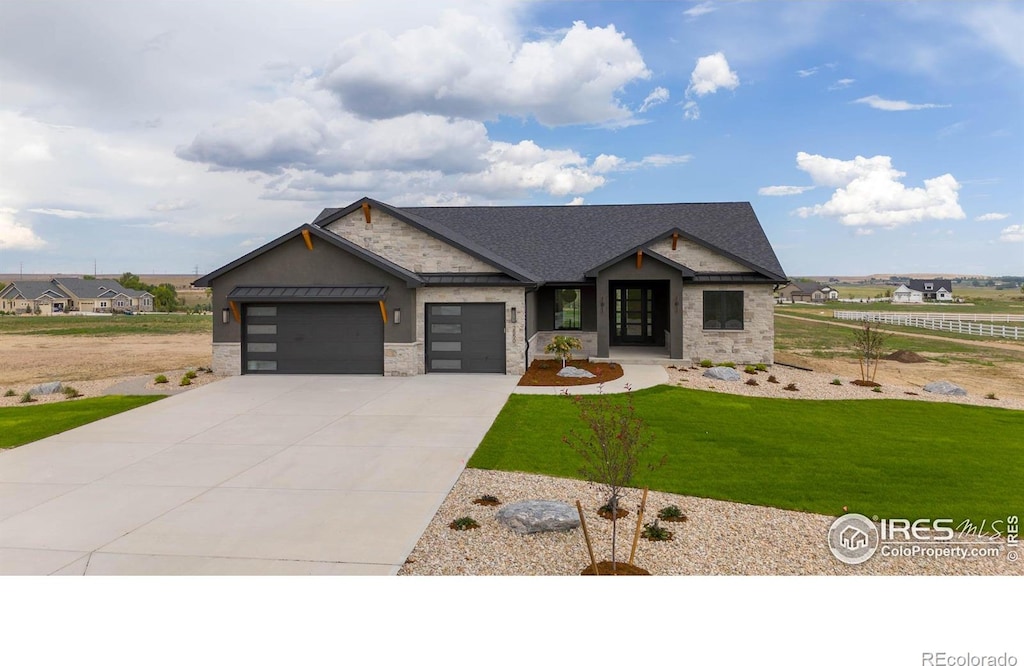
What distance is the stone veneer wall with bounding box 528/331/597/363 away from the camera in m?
23.2

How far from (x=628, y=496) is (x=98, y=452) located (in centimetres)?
894

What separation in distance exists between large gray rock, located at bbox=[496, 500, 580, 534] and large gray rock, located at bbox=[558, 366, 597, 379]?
11.2 m

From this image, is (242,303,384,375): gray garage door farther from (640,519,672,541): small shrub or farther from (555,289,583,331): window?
(640,519,672,541): small shrub

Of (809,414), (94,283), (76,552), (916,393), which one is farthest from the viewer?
(94,283)

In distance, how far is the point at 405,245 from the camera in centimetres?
1992

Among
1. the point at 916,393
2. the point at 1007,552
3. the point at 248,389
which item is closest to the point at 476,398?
the point at 248,389

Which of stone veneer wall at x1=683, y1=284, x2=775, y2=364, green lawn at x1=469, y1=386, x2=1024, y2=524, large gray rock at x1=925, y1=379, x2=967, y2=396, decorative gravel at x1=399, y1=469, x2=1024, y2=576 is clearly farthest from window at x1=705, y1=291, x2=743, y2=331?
decorative gravel at x1=399, y1=469, x2=1024, y2=576

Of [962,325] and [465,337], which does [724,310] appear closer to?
[465,337]

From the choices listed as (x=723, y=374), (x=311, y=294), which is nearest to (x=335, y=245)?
(x=311, y=294)

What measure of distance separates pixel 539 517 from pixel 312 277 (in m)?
13.9

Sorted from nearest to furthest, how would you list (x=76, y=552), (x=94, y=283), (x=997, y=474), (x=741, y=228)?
1. (x=76, y=552)
2. (x=997, y=474)
3. (x=741, y=228)
4. (x=94, y=283)

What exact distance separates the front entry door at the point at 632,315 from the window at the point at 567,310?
227 cm

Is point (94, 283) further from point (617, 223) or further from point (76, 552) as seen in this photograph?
point (76, 552)

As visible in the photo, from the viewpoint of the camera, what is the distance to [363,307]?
736 inches
